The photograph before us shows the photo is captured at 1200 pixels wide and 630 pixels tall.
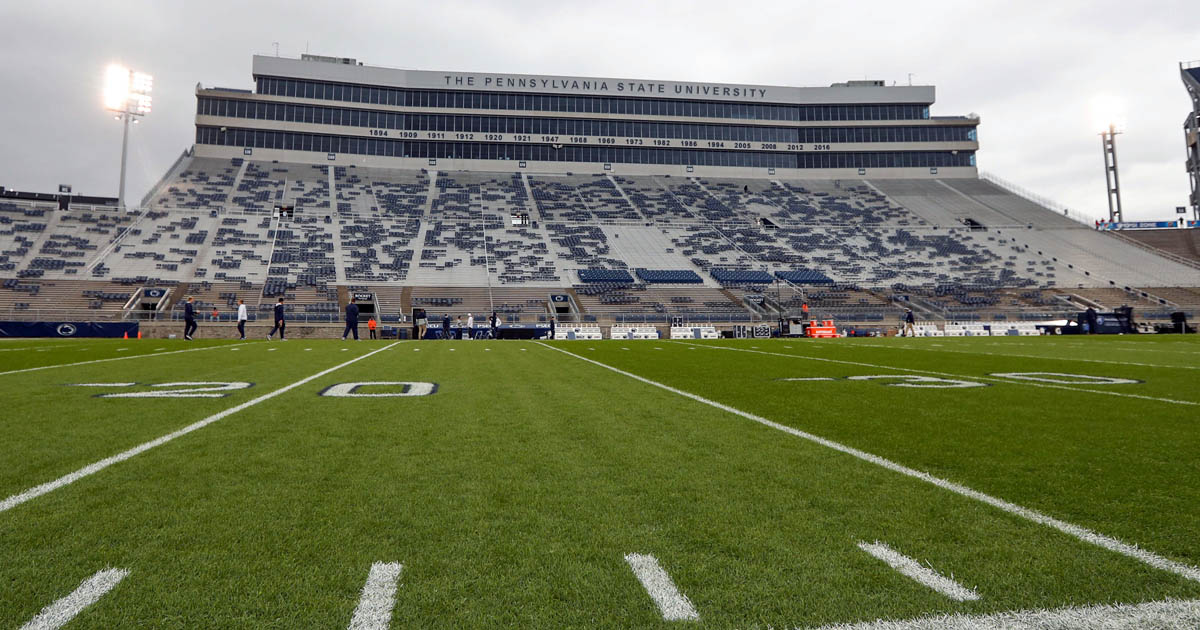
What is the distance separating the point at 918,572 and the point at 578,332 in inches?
1087

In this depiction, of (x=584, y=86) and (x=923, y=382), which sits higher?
(x=584, y=86)

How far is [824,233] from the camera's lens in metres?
47.0

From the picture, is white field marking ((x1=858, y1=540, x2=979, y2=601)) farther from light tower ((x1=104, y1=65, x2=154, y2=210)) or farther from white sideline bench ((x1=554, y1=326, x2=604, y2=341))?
light tower ((x1=104, y1=65, x2=154, y2=210))

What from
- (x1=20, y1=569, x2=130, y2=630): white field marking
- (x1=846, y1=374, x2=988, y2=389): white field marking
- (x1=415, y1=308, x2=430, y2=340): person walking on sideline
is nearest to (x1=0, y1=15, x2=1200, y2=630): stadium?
(x1=20, y1=569, x2=130, y2=630): white field marking

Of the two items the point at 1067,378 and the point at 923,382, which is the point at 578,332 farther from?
the point at 1067,378

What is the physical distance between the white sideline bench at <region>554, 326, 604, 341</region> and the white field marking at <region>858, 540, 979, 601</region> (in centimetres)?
2703

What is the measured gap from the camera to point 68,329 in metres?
25.6

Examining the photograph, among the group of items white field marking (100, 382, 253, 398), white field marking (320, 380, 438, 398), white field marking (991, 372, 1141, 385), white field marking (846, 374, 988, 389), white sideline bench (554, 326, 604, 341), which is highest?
white sideline bench (554, 326, 604, 341)

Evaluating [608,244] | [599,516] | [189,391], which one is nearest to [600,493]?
[599,516]

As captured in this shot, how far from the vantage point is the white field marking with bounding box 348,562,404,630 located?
1.60 metres

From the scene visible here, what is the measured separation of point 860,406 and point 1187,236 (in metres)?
58.8

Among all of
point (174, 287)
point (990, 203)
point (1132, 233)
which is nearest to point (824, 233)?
point (990, 203)

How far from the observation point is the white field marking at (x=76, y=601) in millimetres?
1578

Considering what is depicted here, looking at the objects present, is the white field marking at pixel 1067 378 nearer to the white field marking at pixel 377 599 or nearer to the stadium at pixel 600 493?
the stadium at pixel 600 493
